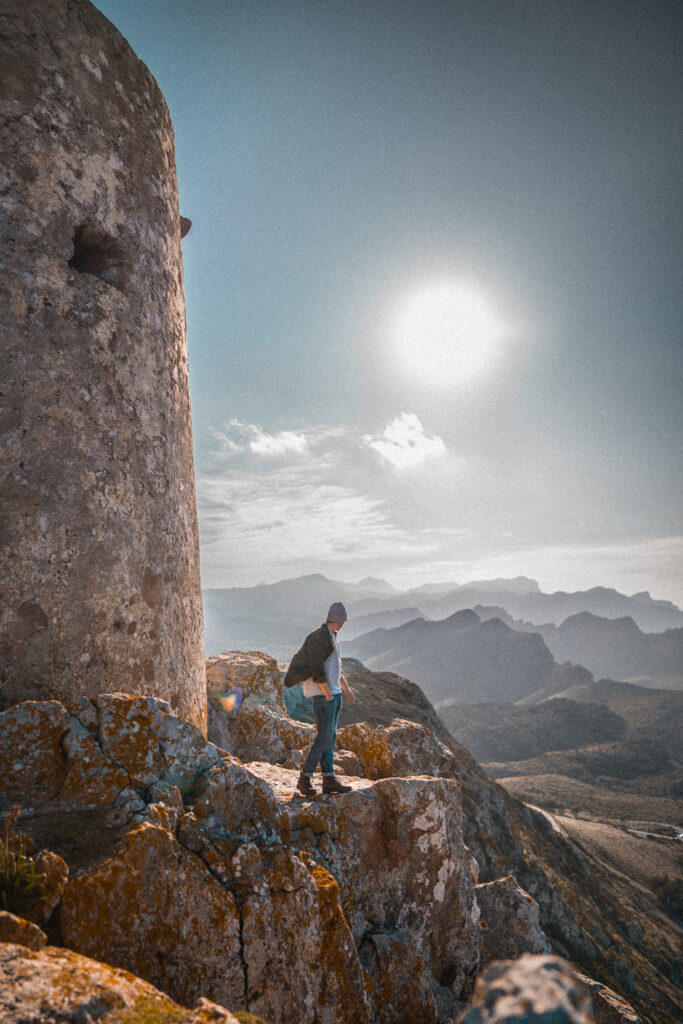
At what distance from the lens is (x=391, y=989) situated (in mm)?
4414

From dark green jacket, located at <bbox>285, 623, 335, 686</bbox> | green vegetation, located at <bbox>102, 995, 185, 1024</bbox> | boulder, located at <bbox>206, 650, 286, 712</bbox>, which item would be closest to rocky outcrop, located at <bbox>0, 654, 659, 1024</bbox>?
green vegetation, located at <bbox>102, 995, 185, 1024</bbox>

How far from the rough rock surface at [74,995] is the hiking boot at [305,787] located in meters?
3.19

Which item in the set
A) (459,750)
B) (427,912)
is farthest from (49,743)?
(459,750)

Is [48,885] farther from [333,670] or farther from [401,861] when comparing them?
[401,861]

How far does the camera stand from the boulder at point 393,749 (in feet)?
25.1

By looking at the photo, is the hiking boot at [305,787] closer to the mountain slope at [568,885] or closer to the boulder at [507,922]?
the boulder at [507,922]

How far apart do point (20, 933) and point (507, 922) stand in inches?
281

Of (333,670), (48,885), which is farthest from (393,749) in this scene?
(48,885)

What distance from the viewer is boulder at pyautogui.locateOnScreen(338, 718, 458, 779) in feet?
25.1

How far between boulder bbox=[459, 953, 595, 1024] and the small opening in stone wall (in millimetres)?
6622

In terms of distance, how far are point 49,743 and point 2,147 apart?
570cm

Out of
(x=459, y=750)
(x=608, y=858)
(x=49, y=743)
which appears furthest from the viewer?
(x=608, y=858)

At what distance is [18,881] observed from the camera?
9.65ft

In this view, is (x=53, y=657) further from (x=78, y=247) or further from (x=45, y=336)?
(x=78, y=247)
